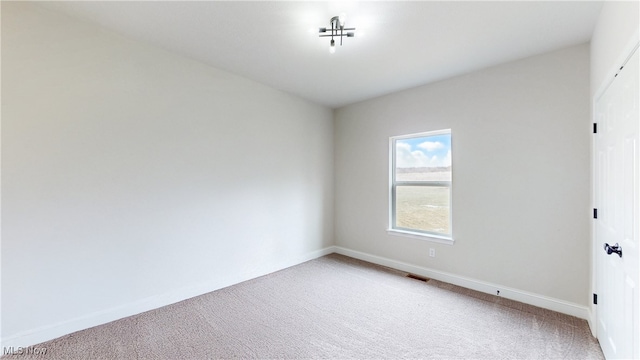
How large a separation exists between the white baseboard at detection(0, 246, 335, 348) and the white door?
10.8 feet

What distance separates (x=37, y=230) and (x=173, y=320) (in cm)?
129

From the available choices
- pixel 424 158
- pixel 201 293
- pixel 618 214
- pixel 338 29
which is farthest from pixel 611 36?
pixel 201 293

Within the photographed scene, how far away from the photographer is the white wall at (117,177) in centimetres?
197

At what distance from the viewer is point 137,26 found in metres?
2.28

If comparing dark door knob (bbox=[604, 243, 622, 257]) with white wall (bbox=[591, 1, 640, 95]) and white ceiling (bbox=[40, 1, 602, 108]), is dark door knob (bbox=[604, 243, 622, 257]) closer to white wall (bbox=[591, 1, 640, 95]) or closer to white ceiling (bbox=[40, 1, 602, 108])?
white wall (bbox=[591, 1, 640, 95])

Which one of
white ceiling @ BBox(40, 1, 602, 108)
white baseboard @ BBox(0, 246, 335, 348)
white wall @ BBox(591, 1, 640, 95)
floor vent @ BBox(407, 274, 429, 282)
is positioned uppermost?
white ceiling @ BBox(40, 1, 602, 108)

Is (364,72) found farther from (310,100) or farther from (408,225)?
(408,225)

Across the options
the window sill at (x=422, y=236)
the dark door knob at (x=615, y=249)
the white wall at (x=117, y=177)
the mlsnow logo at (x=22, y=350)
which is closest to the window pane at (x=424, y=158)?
the window sill at (x=422, y=236)

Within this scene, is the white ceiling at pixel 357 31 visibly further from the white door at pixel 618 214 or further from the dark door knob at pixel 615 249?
the dark door knob at pixel 615 249

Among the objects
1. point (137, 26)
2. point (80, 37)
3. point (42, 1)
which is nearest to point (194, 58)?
point (137, 26)

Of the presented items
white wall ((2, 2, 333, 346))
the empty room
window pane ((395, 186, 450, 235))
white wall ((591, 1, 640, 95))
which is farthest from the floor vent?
white wall ((591, 1, 640, 95))

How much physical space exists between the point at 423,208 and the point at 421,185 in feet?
1.07

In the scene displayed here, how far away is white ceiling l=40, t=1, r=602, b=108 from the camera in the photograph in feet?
6.54

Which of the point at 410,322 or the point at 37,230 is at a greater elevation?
the point at 37,230
